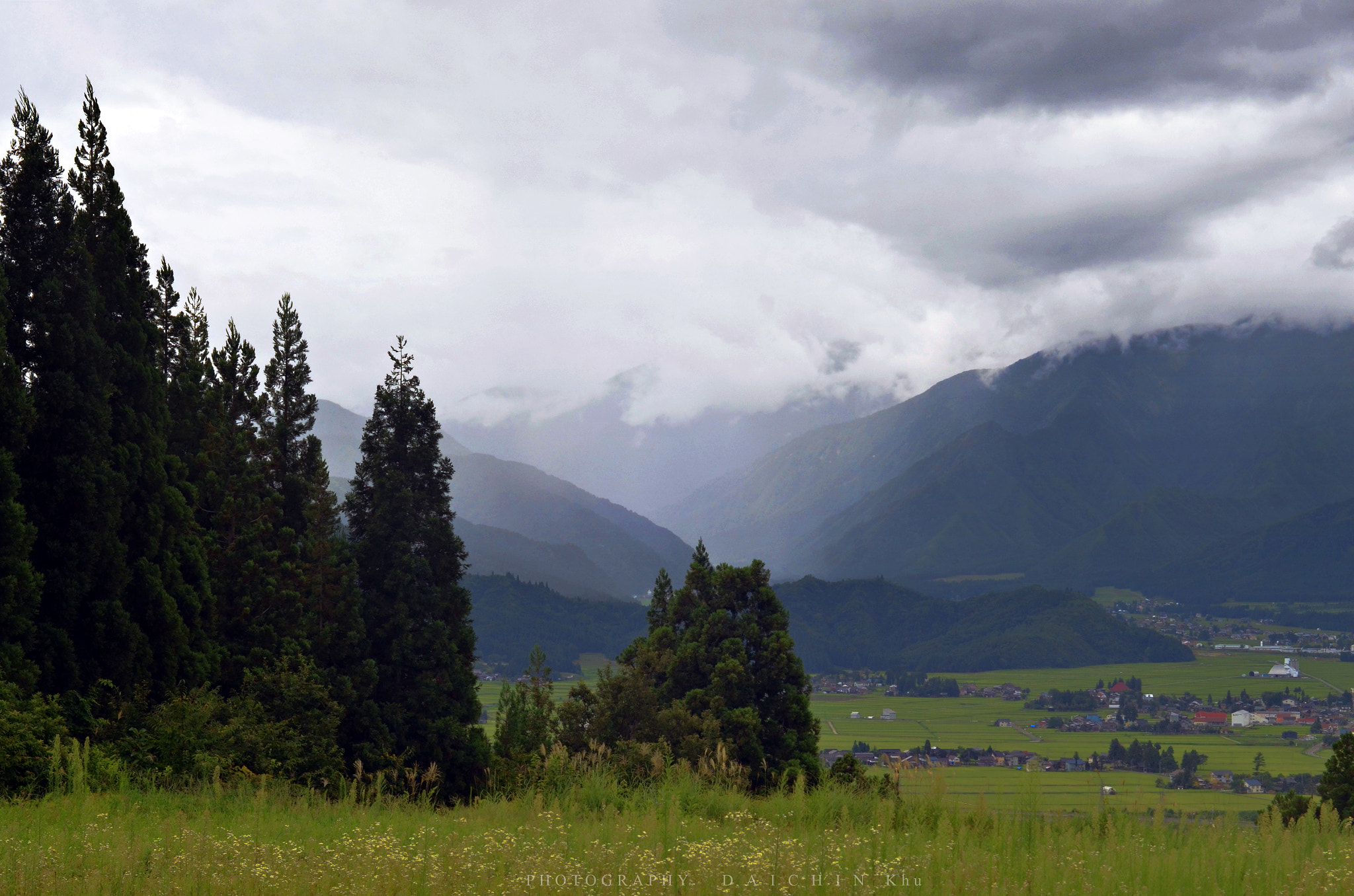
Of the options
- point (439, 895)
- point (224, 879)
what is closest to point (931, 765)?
point (439, 895)

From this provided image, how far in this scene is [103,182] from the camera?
83.9 feet

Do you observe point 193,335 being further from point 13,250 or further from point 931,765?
point 931,765

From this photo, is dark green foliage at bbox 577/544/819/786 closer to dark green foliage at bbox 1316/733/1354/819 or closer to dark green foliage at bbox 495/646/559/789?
dark green foliage at bbox 495/646/559/789

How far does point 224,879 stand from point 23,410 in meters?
16.6

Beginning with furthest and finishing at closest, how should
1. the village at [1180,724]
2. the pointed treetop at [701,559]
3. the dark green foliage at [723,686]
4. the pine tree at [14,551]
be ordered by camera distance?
the village at [1180,724], the pointed treetop at [701,559], the dark green foliage at [723,686], the pine tree at [14,551]

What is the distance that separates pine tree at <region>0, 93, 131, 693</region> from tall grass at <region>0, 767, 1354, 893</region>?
1008 cm

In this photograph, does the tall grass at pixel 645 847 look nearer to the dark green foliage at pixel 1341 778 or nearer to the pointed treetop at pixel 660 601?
the dark green foliage at pixel 1341 778

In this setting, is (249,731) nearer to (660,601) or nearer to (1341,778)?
(1341,778)

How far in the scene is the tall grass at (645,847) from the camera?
7285 millimetres

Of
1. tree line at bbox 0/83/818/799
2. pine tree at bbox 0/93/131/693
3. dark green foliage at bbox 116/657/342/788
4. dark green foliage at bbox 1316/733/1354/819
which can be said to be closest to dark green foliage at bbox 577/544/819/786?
tree line at bbox 0/83/818/799

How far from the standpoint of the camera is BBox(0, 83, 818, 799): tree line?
18.0 metres

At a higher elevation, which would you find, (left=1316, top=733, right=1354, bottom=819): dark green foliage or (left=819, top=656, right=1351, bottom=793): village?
(left=1316, top=733, right=1354, bottom=819): dark green foliage

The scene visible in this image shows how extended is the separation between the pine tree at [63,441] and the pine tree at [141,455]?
1.93 ft

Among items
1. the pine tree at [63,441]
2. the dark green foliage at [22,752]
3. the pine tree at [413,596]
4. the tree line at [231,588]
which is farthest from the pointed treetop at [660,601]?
the dark green foliage at [22,752]
